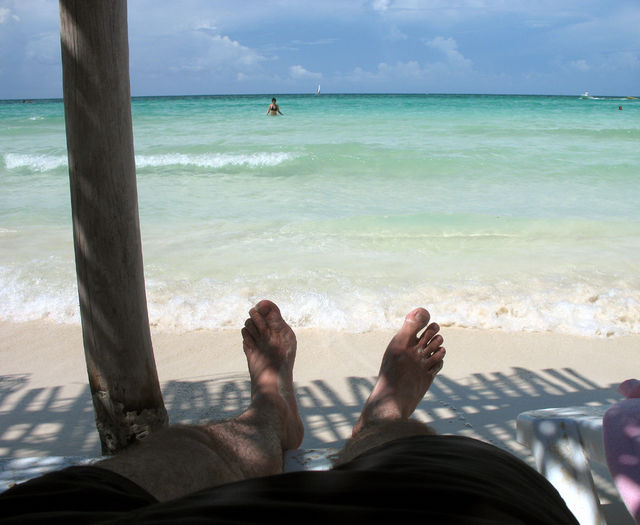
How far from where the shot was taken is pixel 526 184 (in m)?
9.48

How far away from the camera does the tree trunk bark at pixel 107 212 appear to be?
1586mm

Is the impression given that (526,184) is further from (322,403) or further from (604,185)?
(322,403)

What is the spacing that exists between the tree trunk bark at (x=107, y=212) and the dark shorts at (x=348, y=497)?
891 millimetres

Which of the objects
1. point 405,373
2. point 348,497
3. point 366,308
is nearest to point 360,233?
point 366,308

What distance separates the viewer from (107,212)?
1705mm

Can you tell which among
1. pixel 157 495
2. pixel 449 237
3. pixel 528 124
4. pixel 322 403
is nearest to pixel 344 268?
pixel 449 237

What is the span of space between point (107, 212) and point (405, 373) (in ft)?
4.53

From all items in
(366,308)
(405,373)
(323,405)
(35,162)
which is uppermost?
(35,162)

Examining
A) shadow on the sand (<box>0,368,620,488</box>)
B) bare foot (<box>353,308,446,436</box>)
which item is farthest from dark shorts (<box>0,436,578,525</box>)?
shadow on the sand (<box>0,368,620,488</box>)

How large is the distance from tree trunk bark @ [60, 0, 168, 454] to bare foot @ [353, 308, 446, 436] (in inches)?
32.7

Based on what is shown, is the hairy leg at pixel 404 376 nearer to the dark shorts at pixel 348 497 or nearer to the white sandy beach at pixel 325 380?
the white sandy beach at pixel 325 380

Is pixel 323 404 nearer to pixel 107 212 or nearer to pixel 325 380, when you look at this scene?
A: pixel 325 380

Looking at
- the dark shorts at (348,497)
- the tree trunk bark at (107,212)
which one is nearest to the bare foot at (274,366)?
the tree trunk bark at (107,212)

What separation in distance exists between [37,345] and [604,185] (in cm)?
882
